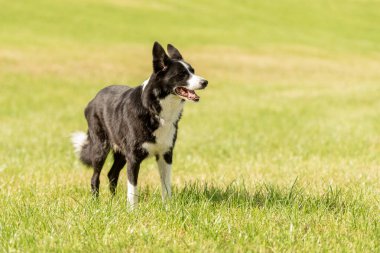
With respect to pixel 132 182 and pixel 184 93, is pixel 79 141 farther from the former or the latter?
pixel 184 93

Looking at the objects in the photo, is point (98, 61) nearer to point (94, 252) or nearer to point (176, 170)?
point (176, 170)

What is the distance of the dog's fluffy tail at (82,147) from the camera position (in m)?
7.70

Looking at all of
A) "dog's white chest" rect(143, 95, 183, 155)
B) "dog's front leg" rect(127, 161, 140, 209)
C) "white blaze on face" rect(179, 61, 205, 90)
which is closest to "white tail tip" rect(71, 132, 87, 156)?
"dog's front leg" rect(127, 161, 140, 209)

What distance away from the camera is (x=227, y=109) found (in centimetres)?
2278

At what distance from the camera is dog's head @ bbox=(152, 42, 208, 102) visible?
5.96m

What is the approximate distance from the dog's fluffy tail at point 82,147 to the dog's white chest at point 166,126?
5.23 ft

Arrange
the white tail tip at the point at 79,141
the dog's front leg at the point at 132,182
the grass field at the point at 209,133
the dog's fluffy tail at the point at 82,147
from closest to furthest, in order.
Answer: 1. the grass field at the point at 209,133
2. the dog's front leg at the point at 132,182
3. the dog's fluffy tail at the point at 82,147
4. the white tail tip at the point at 79,141

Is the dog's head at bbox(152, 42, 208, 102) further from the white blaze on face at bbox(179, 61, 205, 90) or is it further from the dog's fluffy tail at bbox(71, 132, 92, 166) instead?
the dog's fluffy tail at bbox(71, 132, 92, 166)

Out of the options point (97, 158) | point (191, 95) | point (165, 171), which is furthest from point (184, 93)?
point (97, 158)

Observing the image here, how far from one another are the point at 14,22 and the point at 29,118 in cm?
2731

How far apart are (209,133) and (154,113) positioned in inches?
404

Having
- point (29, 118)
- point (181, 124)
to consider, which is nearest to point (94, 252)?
Result: point (181, 124)

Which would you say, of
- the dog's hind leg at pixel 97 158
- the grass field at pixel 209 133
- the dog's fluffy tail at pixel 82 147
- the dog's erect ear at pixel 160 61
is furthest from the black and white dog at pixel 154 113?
the dog's fluffy tail at pixel 82 147

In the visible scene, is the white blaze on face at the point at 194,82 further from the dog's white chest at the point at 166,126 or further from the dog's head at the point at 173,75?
the dog's white chest at the point at 166,126
